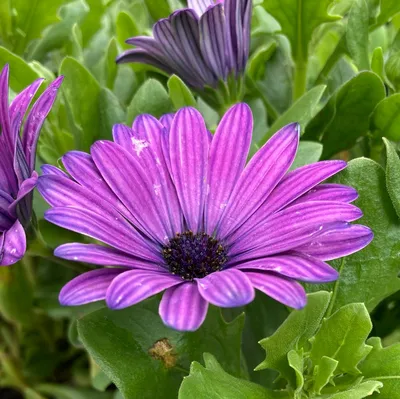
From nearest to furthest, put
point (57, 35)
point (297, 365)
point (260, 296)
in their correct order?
point (297, 365) → point (260, 296) → point (57, 35)

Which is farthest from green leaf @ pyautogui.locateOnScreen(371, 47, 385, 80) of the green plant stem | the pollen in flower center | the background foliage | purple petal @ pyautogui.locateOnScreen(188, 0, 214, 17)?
the pollen in flower center

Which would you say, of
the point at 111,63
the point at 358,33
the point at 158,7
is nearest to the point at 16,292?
the point at 111,63

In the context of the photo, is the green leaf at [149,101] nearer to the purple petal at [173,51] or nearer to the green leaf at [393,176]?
the purple petal at [173,51]

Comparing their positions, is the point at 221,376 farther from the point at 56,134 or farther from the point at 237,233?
the point at 56,134

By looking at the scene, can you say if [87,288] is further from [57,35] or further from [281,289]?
[57,35]

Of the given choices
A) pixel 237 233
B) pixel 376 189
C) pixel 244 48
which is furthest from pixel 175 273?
pixel 244 48

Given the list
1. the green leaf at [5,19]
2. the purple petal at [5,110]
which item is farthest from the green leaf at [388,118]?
the green leaf at [5,19]
